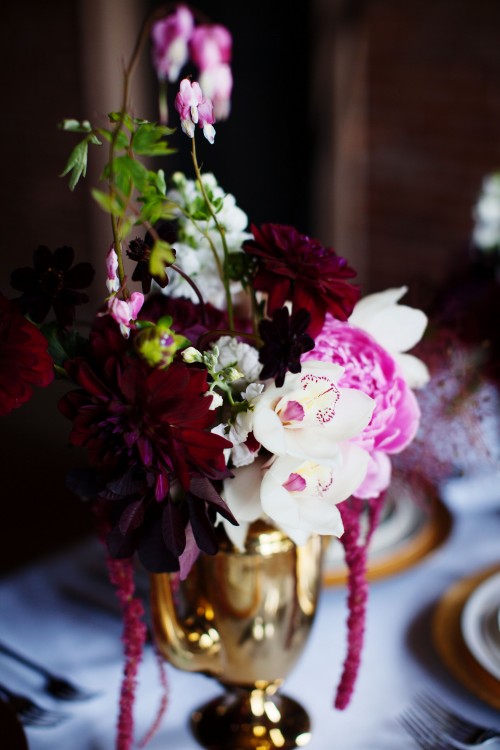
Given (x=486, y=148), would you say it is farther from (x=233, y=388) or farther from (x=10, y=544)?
(x=233, y=388)

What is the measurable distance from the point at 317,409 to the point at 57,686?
384mm

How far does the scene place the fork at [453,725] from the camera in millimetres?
551

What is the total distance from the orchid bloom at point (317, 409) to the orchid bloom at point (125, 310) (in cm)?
9

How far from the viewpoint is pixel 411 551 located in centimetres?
80

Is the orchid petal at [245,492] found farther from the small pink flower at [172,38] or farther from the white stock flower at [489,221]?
the white stock flower at [489,221]

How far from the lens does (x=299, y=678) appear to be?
65cm

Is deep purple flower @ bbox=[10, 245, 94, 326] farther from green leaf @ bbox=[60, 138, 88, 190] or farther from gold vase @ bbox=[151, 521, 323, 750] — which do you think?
gold vase @ bbox=[151, 521, 323, 750]

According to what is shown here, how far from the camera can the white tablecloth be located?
0.59 m

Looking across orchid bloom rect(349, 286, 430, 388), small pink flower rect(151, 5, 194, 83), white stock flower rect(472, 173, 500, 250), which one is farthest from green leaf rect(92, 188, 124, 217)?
white stock flower rect(472, 173, 500, 250)

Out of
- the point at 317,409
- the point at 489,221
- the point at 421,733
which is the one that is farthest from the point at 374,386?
the point at 489,221

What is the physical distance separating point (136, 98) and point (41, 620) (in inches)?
78.1

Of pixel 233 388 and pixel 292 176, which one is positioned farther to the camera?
pixel 292 176

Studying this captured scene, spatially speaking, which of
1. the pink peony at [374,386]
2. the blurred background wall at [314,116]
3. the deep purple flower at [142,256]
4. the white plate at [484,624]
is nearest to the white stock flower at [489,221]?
the white plate at [484,624]

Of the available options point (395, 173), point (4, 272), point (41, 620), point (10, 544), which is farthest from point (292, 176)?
point (41, 620)
